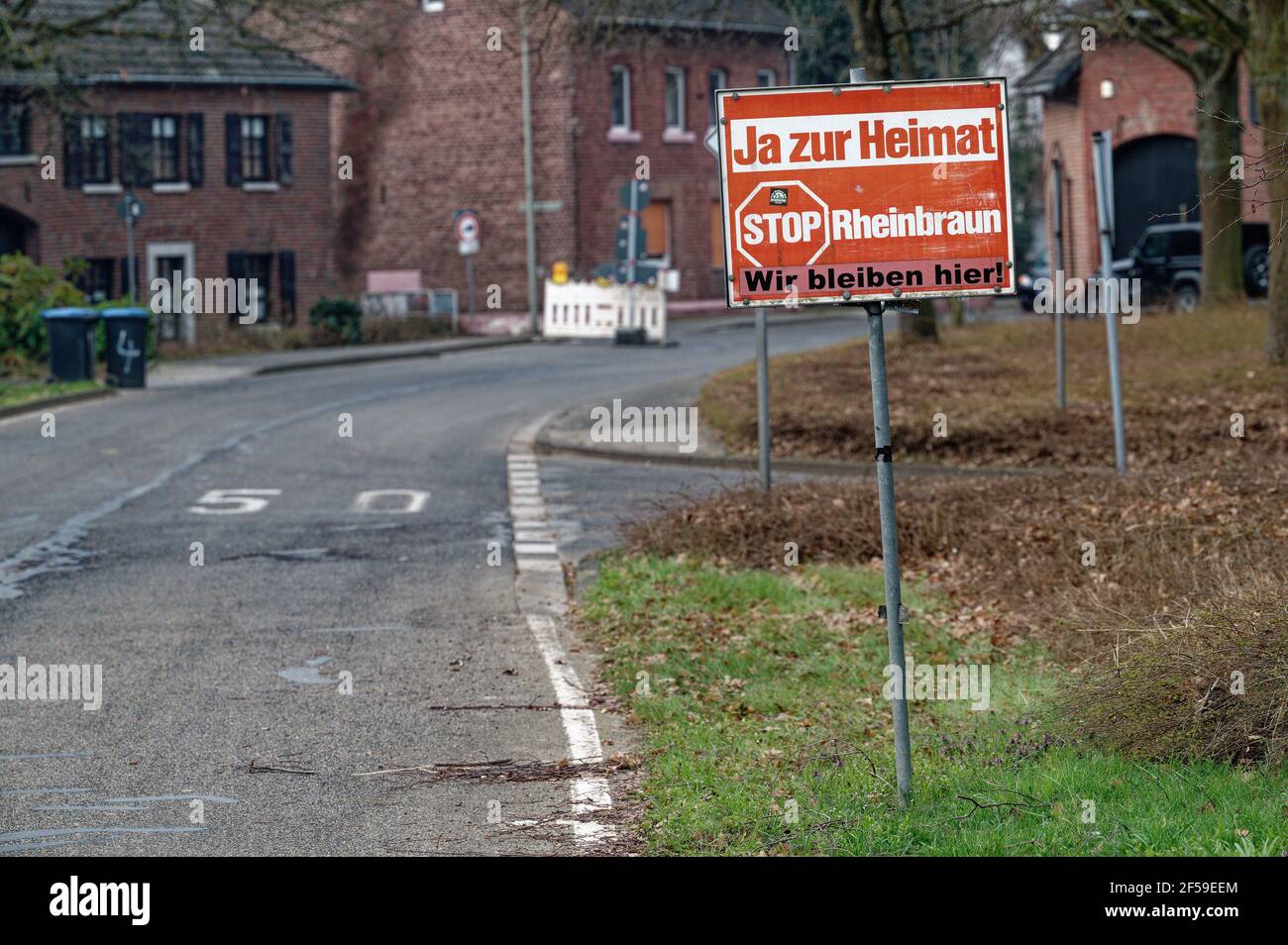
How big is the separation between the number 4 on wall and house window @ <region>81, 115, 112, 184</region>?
29.9 meters

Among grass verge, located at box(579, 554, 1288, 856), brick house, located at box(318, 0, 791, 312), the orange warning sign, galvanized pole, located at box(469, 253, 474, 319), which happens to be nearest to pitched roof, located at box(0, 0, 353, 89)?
brick house, located at box(318, 0, 791, 312)

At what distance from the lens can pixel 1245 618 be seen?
741cm

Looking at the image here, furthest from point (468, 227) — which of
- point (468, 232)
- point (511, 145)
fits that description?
point (511, 145)

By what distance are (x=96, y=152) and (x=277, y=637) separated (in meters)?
37.1

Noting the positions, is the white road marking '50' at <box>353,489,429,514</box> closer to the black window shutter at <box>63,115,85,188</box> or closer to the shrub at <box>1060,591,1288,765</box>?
the shrub at <box>1060,591,1288,765</box>

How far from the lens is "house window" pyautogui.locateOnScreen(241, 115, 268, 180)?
47594 mm

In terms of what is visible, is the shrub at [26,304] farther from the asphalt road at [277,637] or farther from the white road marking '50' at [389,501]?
the white road marking '50' at [389,501]

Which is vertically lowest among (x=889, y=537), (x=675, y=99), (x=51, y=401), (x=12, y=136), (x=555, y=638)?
(x=555, y=638)

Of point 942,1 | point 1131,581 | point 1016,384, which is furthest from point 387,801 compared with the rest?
point 942,1

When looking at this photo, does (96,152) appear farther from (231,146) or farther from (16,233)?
(231,146)

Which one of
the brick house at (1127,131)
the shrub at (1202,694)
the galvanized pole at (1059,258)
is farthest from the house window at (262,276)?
the shrub at (1202,694)

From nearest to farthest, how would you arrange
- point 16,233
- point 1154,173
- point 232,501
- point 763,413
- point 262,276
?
1. point 763,413
2. point 232,501
3. point 1154,173
4. point 16,233
5. point 262,276

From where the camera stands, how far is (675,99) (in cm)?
5303
